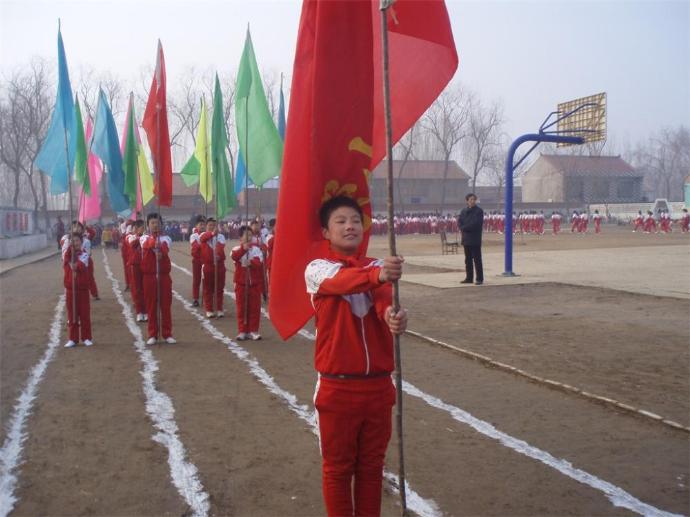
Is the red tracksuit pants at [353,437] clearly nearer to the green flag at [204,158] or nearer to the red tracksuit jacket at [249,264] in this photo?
the red tracksuit jacket at [249,264]

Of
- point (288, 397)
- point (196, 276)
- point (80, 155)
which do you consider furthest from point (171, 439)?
point (80, 155)

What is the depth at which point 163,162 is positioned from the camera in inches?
404

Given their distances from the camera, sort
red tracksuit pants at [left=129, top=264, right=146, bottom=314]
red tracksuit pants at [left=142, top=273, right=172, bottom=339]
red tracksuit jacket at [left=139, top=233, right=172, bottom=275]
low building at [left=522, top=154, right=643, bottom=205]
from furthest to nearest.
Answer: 1. low building at [left=522, top=154, right=643, bottom=205]
2. red tracksuit pants at [left=129, top=264, right=146, bottom=314]
3. red tracksuit jacket at [left=139, top=233, right=172, bottom=275]
4. red tracksuit pants at [left=142, top=273, right=172, bottom=339]

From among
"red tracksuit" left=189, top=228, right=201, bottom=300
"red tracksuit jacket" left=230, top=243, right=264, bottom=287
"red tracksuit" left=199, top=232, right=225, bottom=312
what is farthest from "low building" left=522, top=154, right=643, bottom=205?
"red tracksuit jacket" left=230, top=243, right=264, bottom=287

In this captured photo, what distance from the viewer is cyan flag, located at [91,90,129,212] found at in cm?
1216

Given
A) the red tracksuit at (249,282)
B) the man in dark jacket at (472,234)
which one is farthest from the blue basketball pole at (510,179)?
the red tracksuit at (249,282)

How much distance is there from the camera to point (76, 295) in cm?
884

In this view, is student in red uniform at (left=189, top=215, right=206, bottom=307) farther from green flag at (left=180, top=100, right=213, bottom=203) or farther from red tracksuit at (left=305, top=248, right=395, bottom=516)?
red tracksuit at (left=305, top=248, right=395, bottom=516)

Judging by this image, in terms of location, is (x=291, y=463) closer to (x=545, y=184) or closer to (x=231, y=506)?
(x=231, y=506)

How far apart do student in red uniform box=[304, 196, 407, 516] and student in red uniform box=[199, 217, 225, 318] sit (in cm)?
865

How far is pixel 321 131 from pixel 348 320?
103 centimetres

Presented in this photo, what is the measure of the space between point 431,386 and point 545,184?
72.7m

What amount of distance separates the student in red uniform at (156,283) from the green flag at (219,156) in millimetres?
2463

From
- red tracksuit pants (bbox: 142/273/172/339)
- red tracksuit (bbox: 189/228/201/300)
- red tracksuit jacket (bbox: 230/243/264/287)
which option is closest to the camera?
red tracksuit pants (bbox: 142/273/172/339)
